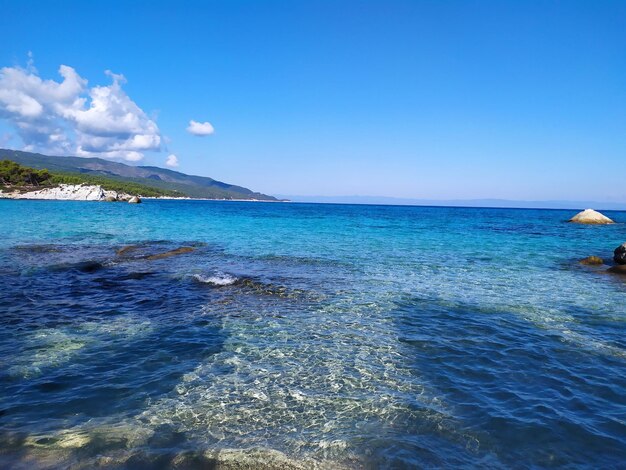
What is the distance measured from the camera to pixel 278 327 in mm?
12695

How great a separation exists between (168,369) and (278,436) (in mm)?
3935

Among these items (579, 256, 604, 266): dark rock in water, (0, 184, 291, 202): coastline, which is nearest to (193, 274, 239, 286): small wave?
(579, 256, 604, 266): dark rock in water

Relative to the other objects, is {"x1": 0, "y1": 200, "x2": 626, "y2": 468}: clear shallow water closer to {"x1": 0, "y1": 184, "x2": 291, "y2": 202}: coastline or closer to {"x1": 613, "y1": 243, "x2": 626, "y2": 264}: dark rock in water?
{"x1": 613, "y1": 243, "x2": 626, "y2": 264}: dark rock in water

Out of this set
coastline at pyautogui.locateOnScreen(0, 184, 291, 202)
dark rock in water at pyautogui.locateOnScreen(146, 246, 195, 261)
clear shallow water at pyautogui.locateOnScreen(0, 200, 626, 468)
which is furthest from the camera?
coastline at pyautogui.locateOnScreen(0, 184, 291, 202)

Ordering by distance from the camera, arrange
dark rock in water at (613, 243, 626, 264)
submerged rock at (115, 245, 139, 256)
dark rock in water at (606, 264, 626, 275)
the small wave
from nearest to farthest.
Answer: the small wave
dark rock in water at (606, 264, 626, 275)
dark rock in water at (613, 243, 626, 264)
submerged rock at (115, 245, 139, 256)

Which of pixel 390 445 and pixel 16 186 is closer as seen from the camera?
pixel 390 445

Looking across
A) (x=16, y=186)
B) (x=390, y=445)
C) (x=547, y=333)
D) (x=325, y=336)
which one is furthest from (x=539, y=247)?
(x=16, y=186)

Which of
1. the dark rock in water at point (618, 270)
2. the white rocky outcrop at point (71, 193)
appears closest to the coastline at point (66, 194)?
the white rocky outcrop at point (71, 193)

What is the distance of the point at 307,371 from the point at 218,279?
1115 cm

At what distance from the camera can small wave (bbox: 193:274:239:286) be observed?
18.8 metres

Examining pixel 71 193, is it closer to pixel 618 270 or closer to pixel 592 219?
pixel 618 270

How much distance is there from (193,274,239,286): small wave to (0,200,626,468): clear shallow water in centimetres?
21

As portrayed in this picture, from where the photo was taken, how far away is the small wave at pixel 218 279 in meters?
18.8

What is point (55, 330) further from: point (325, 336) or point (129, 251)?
point (129, 251)
